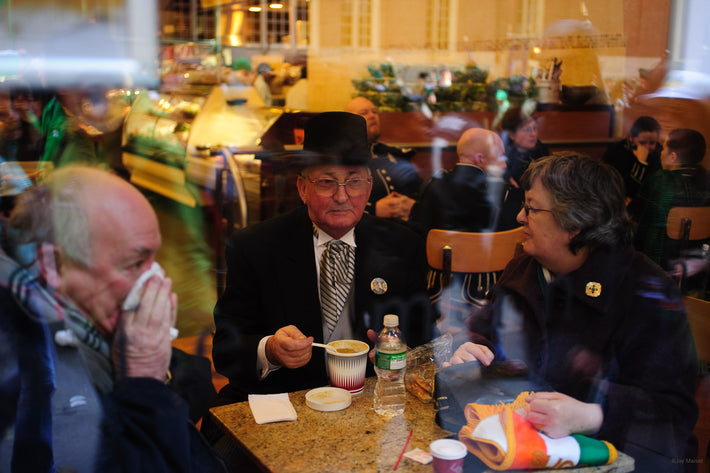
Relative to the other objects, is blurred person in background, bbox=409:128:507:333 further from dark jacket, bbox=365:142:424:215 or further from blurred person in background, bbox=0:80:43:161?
blurred person in background, bbox=0:80:43:161

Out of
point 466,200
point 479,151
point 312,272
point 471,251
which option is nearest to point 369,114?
point 479,151

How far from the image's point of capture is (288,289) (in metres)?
1.52

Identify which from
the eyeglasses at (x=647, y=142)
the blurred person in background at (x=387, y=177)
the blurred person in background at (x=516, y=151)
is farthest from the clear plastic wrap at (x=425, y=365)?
the eyeglasses at (x=647, y=142)

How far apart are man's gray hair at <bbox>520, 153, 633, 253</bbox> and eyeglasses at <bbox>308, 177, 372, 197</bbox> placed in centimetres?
42

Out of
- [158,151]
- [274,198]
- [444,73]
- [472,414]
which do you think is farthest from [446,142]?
[158,151]

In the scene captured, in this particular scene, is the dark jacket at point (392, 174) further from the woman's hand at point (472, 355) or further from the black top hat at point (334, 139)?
the woman's hand at point (472, 355)

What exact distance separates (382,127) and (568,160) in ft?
6.83

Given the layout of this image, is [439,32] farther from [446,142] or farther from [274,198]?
[274,198]

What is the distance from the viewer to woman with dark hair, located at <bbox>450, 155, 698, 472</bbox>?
3.92ft

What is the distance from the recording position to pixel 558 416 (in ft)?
3.50

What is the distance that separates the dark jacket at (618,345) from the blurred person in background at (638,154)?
178cm

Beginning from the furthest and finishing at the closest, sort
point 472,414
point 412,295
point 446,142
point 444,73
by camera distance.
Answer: point 444,73
point 446,142
point 412,295
point 472,414

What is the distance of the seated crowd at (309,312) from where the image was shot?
731 millimetres

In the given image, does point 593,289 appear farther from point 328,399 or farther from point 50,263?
point 50,263
